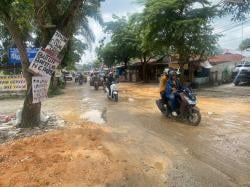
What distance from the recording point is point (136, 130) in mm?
9594

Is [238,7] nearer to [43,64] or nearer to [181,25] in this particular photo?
[181,25]

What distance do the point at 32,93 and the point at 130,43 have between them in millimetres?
32726

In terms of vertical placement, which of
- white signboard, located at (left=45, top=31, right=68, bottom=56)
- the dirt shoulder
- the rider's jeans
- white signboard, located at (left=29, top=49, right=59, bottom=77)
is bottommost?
the dirt shoulder

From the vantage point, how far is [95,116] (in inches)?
500

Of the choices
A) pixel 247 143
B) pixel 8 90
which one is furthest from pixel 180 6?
pixel 247 143

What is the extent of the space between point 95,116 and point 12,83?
1181 centimetres

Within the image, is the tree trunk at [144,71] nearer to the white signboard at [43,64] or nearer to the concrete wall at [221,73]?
the concrete wall at [221,73]

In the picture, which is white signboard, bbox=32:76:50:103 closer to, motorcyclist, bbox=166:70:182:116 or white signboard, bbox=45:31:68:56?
white signboard, bbox=45:31:68:56

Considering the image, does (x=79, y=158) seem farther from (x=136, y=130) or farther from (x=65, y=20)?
(x=65, y=20)

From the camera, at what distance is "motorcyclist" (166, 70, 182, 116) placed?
35.6ft

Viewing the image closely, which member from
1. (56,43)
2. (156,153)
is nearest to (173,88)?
(56,43)

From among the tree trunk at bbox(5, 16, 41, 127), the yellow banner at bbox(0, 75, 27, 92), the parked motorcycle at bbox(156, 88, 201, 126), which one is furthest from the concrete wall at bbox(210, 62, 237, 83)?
the tree trunk at bbox(5, 16, 41, 127)

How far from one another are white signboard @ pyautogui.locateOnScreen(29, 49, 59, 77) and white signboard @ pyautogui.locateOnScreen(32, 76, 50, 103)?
17cm

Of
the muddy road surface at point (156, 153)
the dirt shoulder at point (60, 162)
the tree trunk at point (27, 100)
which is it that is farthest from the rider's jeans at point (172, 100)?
the tree trunk at point (27, 100)
